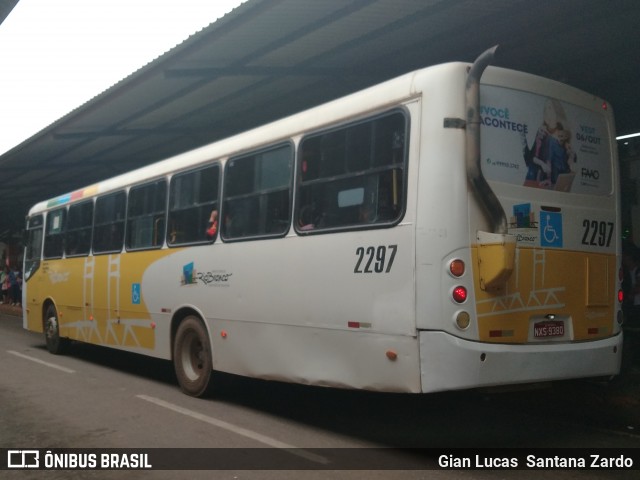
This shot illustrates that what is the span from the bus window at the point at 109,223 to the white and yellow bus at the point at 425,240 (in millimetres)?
3224

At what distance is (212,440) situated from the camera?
650 cm

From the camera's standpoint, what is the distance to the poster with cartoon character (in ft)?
19.1

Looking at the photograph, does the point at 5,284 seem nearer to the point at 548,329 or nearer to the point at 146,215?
the point at 146,215

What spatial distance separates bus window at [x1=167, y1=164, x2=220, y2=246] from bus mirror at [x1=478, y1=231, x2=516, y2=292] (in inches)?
150

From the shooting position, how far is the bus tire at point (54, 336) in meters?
13.1

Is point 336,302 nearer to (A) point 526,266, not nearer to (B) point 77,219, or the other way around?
(A) point 526,266

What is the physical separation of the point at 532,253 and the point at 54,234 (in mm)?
10553

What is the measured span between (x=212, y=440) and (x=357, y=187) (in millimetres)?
2748

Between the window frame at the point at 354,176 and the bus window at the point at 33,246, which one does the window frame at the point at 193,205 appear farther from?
the bus window at the point at 33,246

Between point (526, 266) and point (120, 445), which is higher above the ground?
point (526, 266)

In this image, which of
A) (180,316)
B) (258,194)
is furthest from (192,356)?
(258,194)

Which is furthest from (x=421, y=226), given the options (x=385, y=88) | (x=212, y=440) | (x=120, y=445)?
(x=120, y=445)

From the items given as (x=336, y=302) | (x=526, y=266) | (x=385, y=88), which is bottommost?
(x=336, y=302)

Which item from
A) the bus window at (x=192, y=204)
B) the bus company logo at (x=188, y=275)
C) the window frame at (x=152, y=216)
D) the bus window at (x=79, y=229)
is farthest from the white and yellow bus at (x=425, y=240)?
the bus window at (x=79, y=229)
